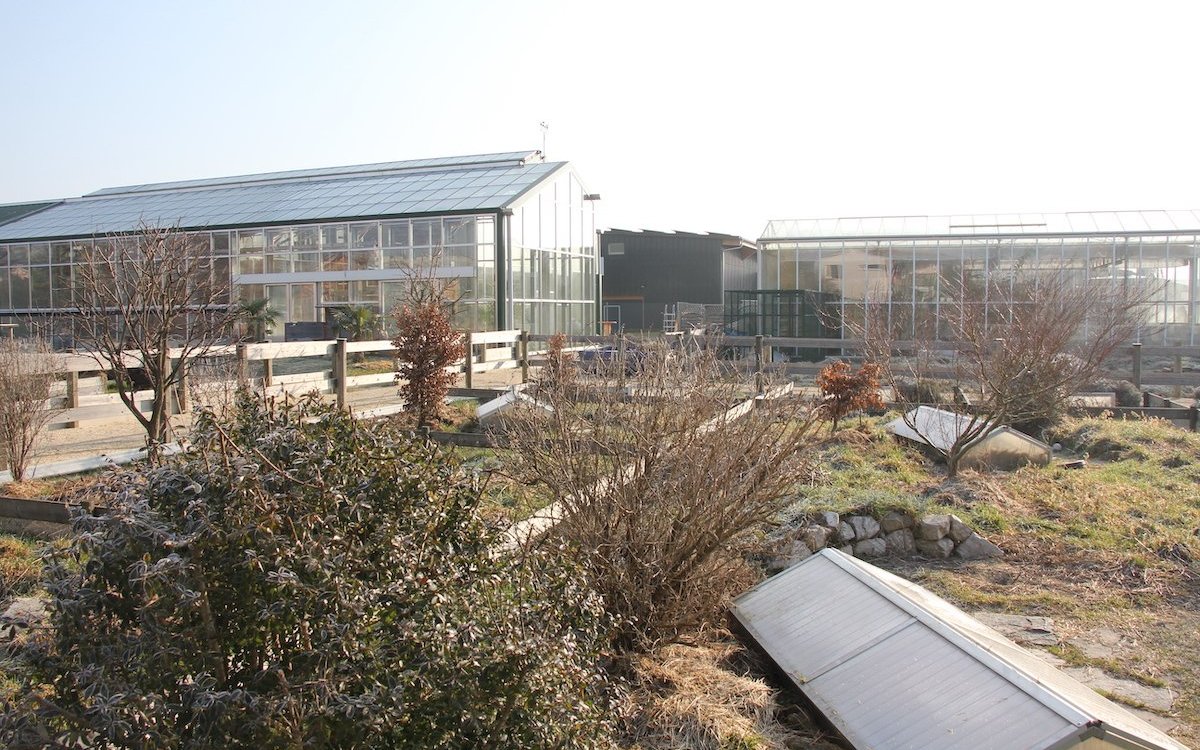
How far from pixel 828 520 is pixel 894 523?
2.08ft

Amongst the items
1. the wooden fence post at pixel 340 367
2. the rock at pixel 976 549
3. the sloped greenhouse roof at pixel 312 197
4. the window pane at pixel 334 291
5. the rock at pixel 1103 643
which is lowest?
the rock at pixel 1103 643

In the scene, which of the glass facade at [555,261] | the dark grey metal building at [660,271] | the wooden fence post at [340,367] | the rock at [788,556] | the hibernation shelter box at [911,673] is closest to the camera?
the hibernation shelter box at [911,673]

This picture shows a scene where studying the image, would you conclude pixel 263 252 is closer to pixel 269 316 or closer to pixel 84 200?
pixel 269 316

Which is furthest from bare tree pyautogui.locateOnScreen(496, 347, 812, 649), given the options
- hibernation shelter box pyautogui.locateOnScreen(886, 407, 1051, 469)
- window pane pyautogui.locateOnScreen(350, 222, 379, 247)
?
window pane pyautogui.locateOnScreen(350, 222, 379, 247)

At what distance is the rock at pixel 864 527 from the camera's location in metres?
7.99

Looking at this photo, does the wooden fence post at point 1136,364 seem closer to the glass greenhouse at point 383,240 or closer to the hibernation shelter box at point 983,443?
the hibernation shelter box at point 983,443

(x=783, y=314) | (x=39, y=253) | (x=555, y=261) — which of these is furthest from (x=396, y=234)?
(x=39, y=253)

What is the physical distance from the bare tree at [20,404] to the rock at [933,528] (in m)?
7.44

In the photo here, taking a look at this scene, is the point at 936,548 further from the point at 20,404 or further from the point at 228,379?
the point at 20,404

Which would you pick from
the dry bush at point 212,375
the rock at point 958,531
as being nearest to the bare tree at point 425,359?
the dry bush at point 212,375

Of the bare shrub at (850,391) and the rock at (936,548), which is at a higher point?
the bare shrub at (850,391)

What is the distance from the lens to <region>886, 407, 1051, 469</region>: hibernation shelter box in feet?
35.3

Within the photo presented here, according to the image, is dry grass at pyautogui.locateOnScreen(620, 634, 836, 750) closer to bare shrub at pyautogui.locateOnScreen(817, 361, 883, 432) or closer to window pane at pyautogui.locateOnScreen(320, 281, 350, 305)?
bare shrub at pyautogui.locateOnScreen(817, 361, 883, 432)

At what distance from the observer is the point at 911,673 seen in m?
4.38
